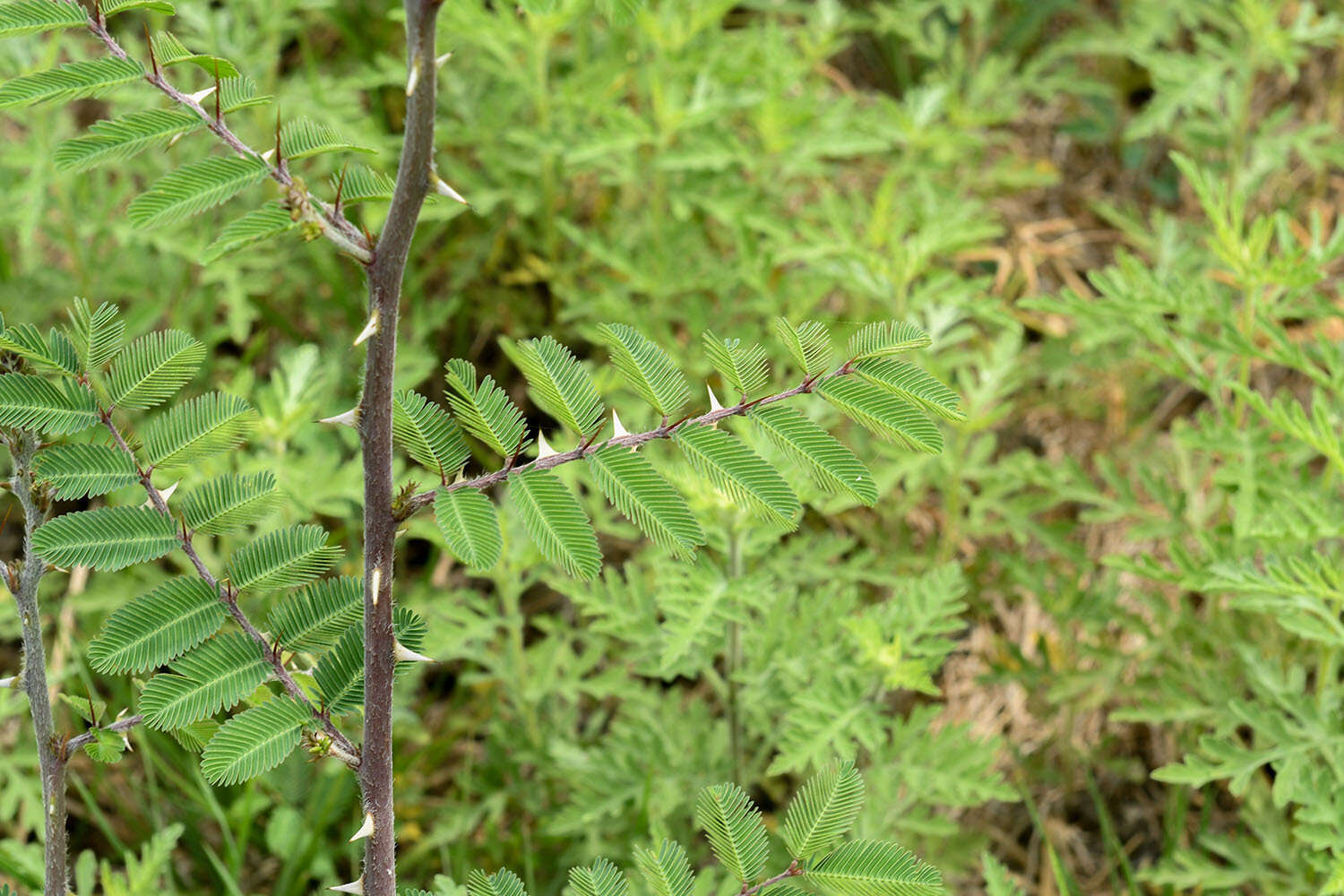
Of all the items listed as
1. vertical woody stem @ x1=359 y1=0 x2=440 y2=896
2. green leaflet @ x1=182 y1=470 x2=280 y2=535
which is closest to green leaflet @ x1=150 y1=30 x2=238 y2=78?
vertical woody stem @ x1=359 y1=0 x2=440 y2=896

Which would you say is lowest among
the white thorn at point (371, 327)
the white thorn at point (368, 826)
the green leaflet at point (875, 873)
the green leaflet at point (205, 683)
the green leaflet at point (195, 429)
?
the green leaflet at point (875, 873)

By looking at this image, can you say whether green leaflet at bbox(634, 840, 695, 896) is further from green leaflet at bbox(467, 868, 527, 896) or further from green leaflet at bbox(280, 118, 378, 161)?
green leaflet at bbox(280, 118, 378, 161)

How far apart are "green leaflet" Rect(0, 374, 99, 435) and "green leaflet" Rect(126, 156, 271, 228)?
0.24 metres

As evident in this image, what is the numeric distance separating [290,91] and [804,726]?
2314mm

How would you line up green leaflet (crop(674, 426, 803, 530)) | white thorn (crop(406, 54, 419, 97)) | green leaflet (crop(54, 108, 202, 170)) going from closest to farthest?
white thorn (crop(406, 54, 419, 97))
green leaflet (crop(54, 108, 202, 170))
green leaflet (crop(674, 426, 803, 530))

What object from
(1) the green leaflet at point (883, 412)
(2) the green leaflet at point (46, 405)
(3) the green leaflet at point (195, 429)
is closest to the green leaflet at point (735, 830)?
(1) the green leaflet at point (883, 412)

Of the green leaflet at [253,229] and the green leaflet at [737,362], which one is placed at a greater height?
the green leaflet at [253,229]

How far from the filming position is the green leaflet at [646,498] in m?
1.41

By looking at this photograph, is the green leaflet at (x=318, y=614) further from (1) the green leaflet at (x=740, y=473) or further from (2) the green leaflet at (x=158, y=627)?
(1) the green leaflet at (x=740, y=473)

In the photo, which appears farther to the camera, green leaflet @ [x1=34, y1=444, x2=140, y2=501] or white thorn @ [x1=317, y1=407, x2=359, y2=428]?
green leaflet @ [x1=34, y1=444, x2=140, y2=501]

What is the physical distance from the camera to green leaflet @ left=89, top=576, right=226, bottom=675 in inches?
56.1

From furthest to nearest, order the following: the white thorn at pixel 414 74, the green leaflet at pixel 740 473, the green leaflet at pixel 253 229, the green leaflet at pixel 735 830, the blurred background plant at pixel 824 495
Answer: the blurred background plant at pixel 824 495 → the green leaflet at pixel 735 830 → the green leaflet at pixel 740 473 → the green leaflet at pixel 253 229 → the white thorn at pixel 414 74

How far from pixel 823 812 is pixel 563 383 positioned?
0.62 meters

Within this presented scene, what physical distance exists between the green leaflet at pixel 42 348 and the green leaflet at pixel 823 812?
39.6 inches
